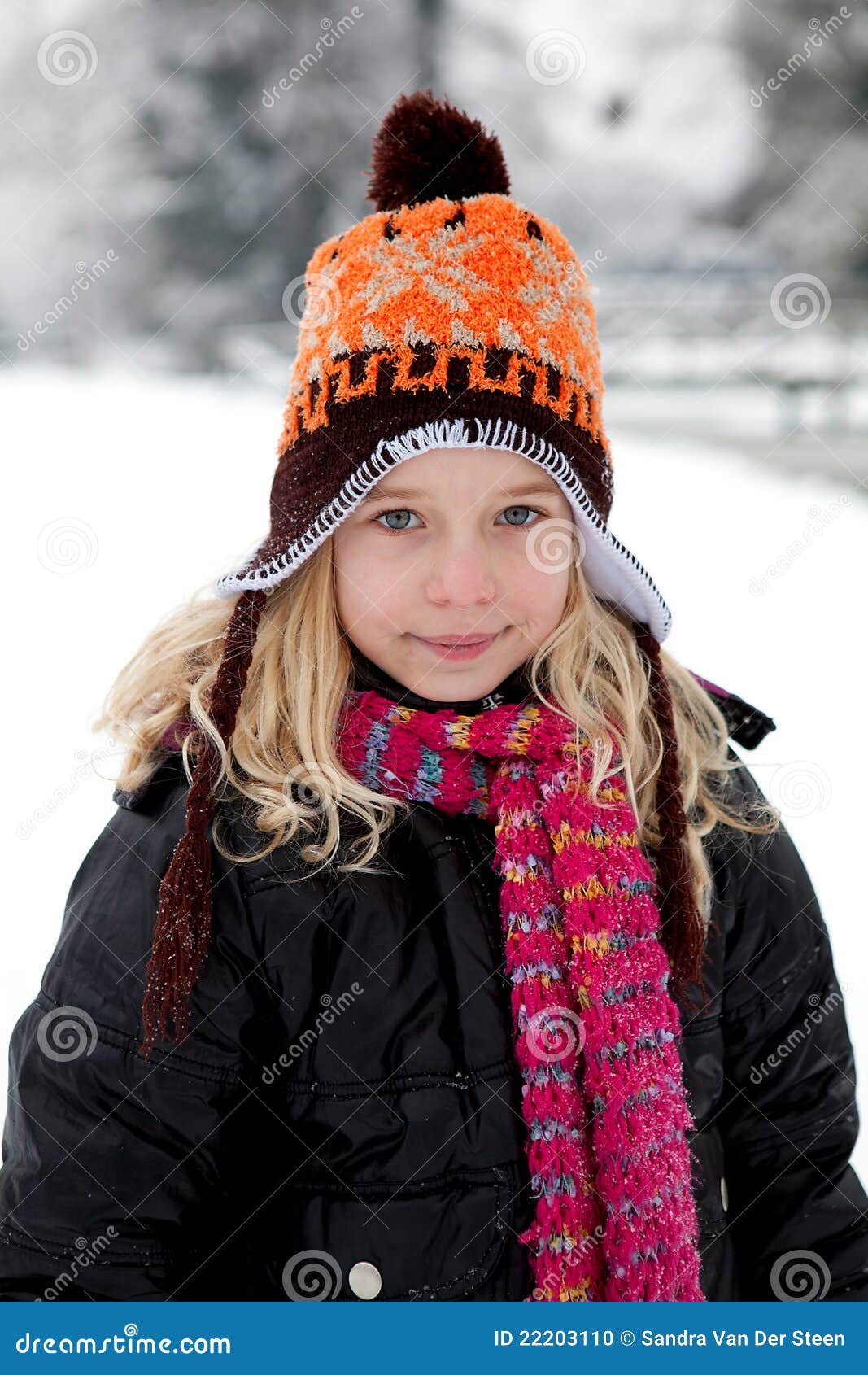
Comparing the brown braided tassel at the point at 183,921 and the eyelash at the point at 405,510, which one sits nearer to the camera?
the brown braided tassel at the point at 183,921

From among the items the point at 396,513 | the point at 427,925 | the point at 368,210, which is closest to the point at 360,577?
the point at 396,513

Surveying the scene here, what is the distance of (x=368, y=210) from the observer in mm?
6926

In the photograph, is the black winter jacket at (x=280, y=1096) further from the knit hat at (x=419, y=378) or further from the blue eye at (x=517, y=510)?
the blue eye at (x=517, y=510)

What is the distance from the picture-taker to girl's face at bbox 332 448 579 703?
3.74 feet

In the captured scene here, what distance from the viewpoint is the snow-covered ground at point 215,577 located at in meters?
2.41

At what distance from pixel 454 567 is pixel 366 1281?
71 centimetres

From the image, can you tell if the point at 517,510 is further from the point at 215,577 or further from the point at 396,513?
the point at 215,577

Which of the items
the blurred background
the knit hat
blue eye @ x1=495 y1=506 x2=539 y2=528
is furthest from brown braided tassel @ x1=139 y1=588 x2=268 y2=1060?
the blurred background

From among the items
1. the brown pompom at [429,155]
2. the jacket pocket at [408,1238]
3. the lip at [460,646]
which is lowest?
the jacket pocket at [408,1238]

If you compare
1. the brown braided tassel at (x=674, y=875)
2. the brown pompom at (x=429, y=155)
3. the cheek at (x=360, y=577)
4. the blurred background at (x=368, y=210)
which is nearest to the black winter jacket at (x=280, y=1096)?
the brown braided tassel at (x=674, y=875)

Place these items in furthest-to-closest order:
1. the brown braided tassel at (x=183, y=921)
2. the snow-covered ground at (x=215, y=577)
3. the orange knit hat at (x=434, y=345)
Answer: the snow-covered ground at (x=215, y=577) → the orange knit hat at (x=434, y=345) → the brown braided tassel at (x=183, y=921)

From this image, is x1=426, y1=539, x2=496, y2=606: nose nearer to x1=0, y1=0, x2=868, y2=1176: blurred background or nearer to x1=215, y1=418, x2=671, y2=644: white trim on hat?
x1=215, y1=418, x2=671, y2=644: white trim on hat

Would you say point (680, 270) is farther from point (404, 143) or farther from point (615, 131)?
point (404, 143)

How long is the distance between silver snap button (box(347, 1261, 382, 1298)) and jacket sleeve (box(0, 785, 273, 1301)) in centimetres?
16
